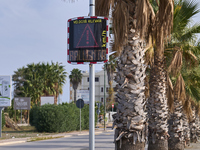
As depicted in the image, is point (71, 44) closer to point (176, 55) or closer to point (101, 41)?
point (101, 41)

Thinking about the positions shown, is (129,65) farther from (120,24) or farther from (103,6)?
(103,6)

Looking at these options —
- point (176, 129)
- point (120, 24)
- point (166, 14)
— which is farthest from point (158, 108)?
point (120, 24)

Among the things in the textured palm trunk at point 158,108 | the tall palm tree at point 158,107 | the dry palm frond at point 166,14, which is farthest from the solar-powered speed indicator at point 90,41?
the textured palm trunk at point 158,108

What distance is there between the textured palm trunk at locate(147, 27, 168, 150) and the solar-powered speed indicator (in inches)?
293

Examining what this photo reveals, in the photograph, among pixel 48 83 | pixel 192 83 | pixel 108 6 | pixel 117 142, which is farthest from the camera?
pixel 48 83

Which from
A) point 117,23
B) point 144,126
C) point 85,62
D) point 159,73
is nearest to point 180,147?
point 159,73

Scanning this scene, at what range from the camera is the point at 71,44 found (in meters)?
6.45

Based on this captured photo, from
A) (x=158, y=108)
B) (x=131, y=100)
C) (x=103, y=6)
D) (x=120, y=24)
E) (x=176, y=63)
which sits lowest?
(x=158, y=108)

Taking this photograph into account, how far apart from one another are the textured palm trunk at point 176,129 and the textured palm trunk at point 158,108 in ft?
11.7

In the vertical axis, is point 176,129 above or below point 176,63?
below

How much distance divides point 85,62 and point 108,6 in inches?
116

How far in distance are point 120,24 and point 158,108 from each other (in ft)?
20.4

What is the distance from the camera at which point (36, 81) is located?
186 feet


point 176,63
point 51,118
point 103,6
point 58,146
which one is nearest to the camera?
point 103,6
